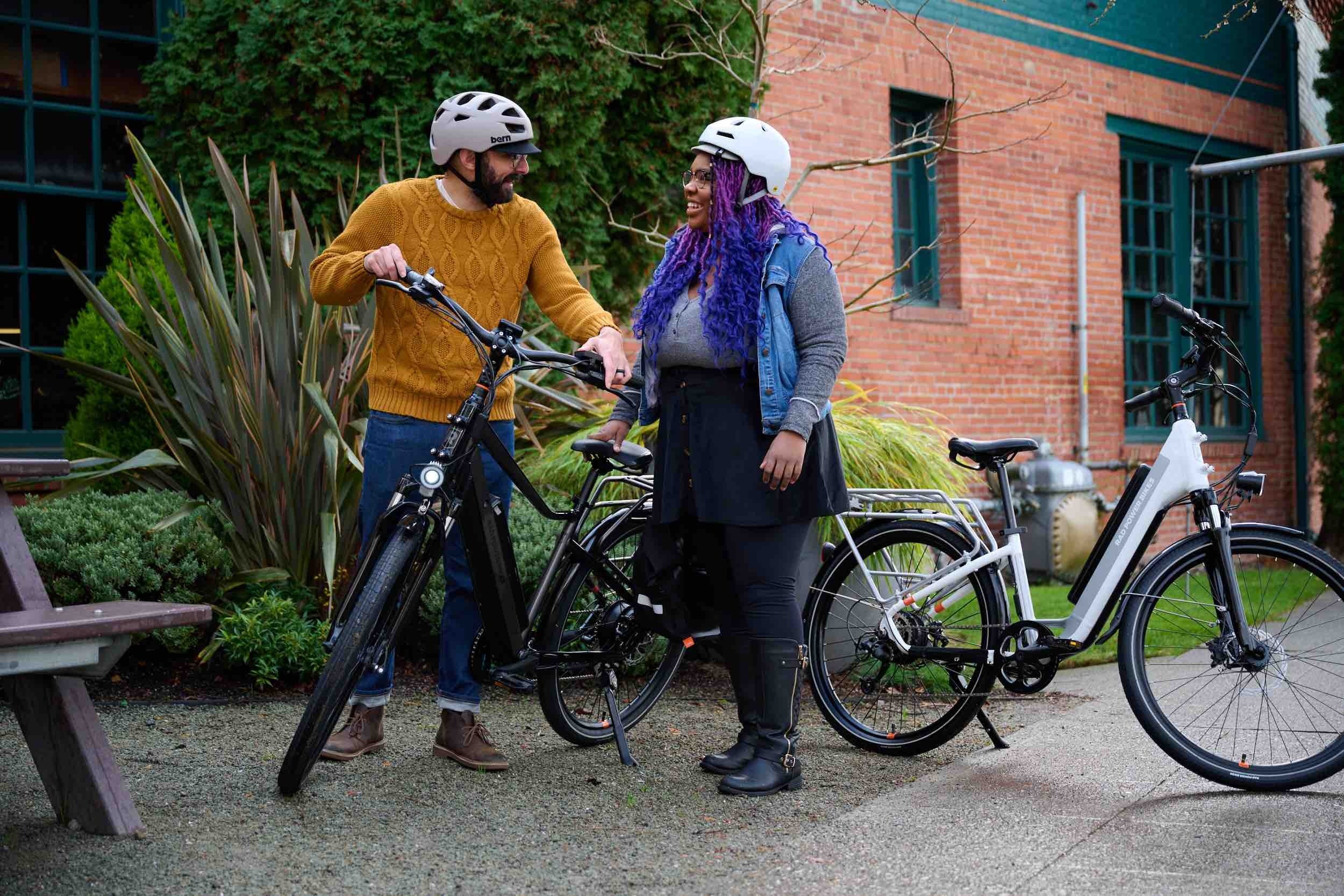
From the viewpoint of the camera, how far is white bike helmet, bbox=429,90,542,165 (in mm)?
4047

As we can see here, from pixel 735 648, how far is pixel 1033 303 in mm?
7673

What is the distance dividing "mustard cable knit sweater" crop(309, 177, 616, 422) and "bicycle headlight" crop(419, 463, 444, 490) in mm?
324

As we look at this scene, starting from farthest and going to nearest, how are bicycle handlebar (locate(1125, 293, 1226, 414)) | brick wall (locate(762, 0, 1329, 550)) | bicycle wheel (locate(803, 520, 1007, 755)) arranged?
brick wall (locate(762, 0, 1329, 550)) → bicycle wheel (locate(803, 520, 1007, 755)) → bicycle handlebar (locate(1125, 293, 1226, 414))

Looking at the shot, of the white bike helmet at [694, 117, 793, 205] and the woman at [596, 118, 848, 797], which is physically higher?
the white bike helmet at [694, 117, 793, 205]

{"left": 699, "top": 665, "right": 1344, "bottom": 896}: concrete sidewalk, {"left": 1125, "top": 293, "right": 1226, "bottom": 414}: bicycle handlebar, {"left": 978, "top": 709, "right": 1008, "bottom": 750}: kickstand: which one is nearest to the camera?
{"left": 699, "top": 665, "right": 1344, "bottom": 896}: concrete sidewalk

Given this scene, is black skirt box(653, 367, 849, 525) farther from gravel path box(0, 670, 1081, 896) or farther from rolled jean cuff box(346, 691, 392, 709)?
rolled jean cuff box(346, 691, 392, 709)

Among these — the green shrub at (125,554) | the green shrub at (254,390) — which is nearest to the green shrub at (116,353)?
the green shrub at (254,390)

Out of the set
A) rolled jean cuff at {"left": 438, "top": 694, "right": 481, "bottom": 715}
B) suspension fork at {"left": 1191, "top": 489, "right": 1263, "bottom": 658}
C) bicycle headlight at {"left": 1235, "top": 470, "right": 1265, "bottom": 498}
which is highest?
bicycle headlight at {"left": 1235, "top": 470, "right": 1265, "bottom": 498}

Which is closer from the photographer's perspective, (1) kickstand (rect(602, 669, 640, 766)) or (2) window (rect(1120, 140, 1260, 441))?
(1) kickstand (rect(602, 669, 640, 766))

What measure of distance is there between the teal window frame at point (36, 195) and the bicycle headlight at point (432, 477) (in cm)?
391

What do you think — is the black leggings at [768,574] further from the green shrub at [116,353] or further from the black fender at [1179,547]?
the green shrub at [116,353]

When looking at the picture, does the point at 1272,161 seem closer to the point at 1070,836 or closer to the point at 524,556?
the point at 524,556

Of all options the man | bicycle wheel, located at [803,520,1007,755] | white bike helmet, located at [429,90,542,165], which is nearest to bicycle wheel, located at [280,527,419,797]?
the man

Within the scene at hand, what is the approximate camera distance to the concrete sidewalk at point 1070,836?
3.26m
